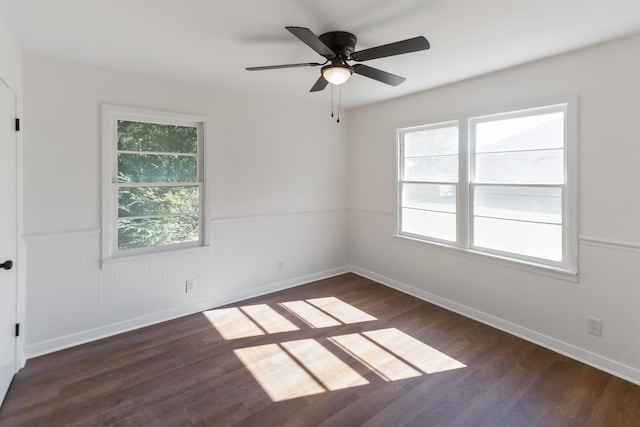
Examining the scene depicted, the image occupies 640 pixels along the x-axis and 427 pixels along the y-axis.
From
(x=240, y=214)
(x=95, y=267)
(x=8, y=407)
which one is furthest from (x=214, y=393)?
(x=240, y=214)

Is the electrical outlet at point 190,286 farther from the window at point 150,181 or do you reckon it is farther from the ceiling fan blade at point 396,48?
the ceiling fan blade at point 396,48

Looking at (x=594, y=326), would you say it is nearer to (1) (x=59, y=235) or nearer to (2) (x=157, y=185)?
(2) (x=157, y=185)

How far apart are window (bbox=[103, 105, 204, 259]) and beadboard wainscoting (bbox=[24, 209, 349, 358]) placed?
0.17 meters

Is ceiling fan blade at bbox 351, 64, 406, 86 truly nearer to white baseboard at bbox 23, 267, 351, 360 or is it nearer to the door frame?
the door frame

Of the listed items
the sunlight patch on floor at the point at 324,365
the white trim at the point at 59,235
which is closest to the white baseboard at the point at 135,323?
the white trim at the point at 59,235

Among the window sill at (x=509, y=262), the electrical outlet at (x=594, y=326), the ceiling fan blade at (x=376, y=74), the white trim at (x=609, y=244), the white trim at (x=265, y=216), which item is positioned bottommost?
the electrical outlet at (x=594, y=326)

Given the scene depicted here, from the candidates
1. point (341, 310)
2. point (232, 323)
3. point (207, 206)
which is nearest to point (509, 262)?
point (341, 310)

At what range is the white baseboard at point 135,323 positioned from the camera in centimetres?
Result: 274

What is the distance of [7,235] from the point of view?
220 cm

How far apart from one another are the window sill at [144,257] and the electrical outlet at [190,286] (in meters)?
0.33

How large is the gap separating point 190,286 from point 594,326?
3771 mm

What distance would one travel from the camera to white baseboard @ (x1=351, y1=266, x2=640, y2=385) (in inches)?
96.8

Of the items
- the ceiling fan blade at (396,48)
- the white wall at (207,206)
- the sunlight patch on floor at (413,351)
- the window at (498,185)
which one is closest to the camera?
the ceiling fan blade at (396,48)

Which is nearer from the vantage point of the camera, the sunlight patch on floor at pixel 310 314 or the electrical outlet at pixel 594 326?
the electrical outlet at pixel 594 326
